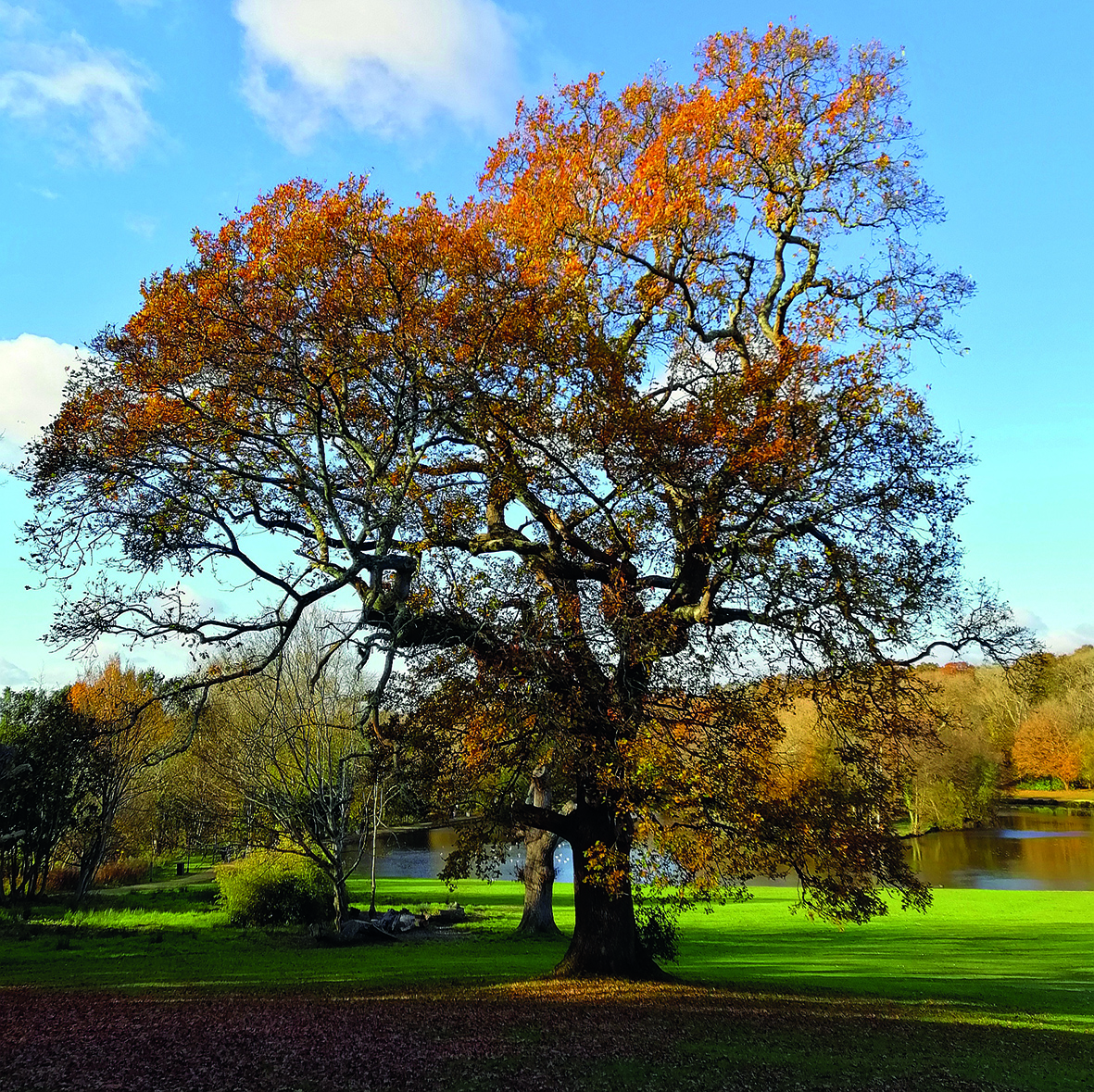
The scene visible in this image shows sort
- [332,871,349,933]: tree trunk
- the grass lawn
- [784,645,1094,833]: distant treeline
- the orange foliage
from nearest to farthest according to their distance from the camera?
1. the grass lawn
2. [332,871,349,933]: tree trunk
3. [784,645,1094,833]: distant treeline
4. the orange foliage

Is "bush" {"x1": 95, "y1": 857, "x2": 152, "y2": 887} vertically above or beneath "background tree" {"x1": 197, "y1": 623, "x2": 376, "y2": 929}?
beneath

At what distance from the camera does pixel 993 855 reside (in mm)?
47656

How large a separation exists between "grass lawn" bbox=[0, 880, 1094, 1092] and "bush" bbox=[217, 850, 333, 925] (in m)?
0.97

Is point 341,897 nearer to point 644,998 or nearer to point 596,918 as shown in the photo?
point 596,918

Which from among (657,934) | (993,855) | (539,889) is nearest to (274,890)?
(539,889)

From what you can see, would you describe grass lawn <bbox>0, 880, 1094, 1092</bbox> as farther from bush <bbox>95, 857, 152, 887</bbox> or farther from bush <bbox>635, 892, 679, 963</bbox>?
bush <bbox>95, 857, 152, 887</bbox>

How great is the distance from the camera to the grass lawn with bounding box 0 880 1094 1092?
9344 millimetres

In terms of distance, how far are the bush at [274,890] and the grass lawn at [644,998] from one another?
3.18 ft

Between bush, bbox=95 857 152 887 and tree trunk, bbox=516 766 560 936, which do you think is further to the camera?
bush, bbox=95 857 152 887

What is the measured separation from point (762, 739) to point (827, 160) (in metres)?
9.22

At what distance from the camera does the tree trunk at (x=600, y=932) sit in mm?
14086

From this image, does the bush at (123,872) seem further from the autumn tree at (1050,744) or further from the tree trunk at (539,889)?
the autumn tree at (1050,744)

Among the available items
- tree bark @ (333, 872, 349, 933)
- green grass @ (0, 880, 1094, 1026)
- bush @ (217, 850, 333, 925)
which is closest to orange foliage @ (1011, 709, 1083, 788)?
green grass @ (0, 880, 1094, 1026)

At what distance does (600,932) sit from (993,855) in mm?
42320
